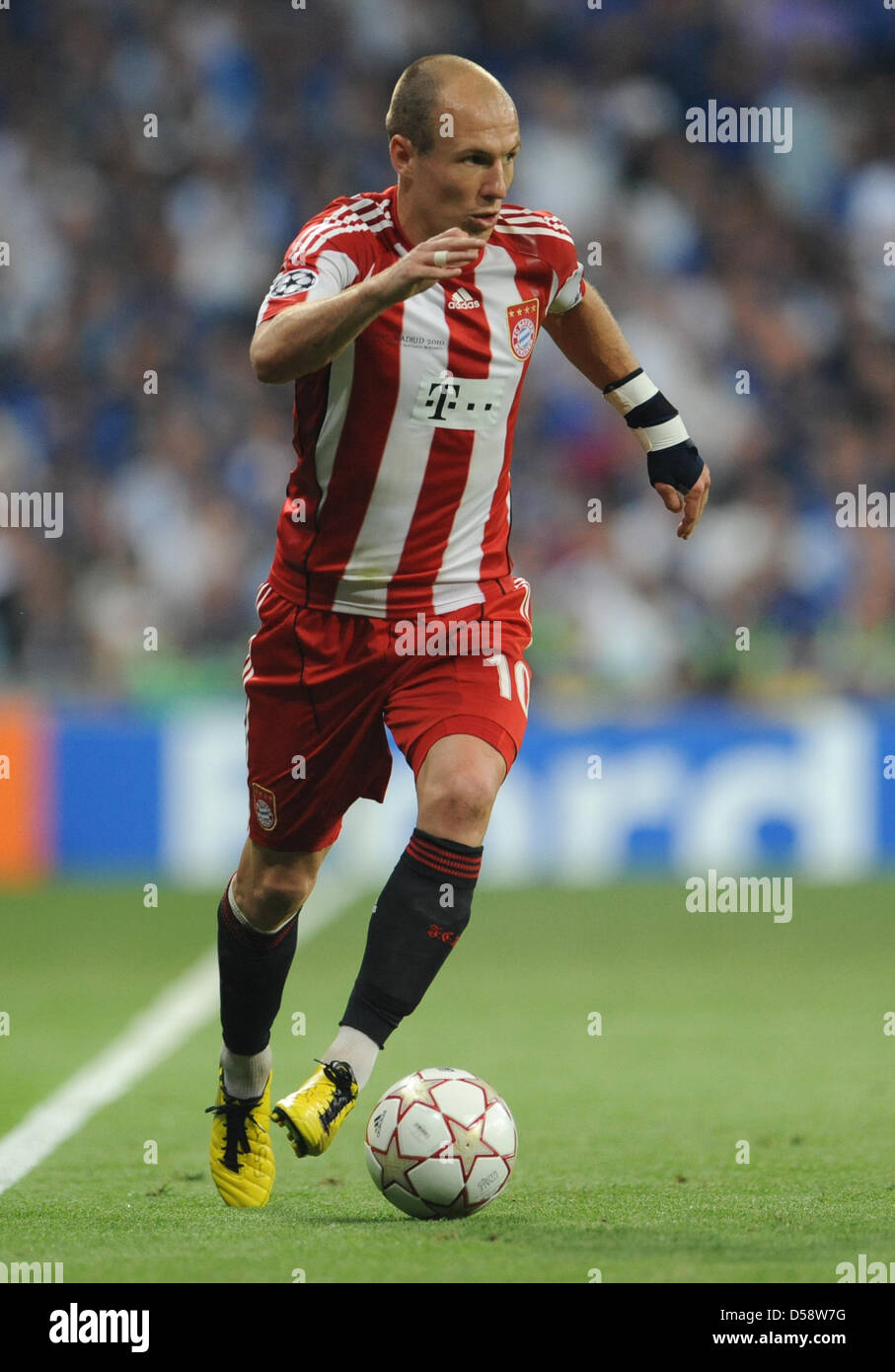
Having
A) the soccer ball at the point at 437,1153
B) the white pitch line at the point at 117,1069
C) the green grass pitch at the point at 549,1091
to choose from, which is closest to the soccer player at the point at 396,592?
the soccer ball at the point at 437,1153

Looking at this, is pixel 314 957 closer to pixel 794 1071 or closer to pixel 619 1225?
pixel 794 1071

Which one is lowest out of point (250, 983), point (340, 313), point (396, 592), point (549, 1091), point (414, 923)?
point (549, 1091)

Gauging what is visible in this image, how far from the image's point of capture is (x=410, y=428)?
4.47 metres

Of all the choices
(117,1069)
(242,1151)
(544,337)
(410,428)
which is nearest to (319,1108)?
(242,1151)

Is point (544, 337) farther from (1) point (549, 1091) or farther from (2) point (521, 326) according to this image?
(2) point (521, 326)

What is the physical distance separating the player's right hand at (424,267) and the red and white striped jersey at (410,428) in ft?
1.84

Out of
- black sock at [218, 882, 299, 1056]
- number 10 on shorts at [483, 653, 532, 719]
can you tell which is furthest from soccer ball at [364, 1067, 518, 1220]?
number 10 on shorts at [483, 653, 532, 719]

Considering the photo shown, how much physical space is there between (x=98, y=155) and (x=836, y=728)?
7067mm

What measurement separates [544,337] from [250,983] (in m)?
9.48

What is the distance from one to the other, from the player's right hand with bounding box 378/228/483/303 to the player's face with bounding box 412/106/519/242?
441 millimetres

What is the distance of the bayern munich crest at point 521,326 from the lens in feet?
15.0

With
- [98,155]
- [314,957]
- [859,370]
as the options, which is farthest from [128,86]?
[314,957]

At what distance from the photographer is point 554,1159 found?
16.4 ft

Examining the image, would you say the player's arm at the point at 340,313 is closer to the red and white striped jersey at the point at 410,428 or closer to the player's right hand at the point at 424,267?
the player's right hand at the point at 424,267
